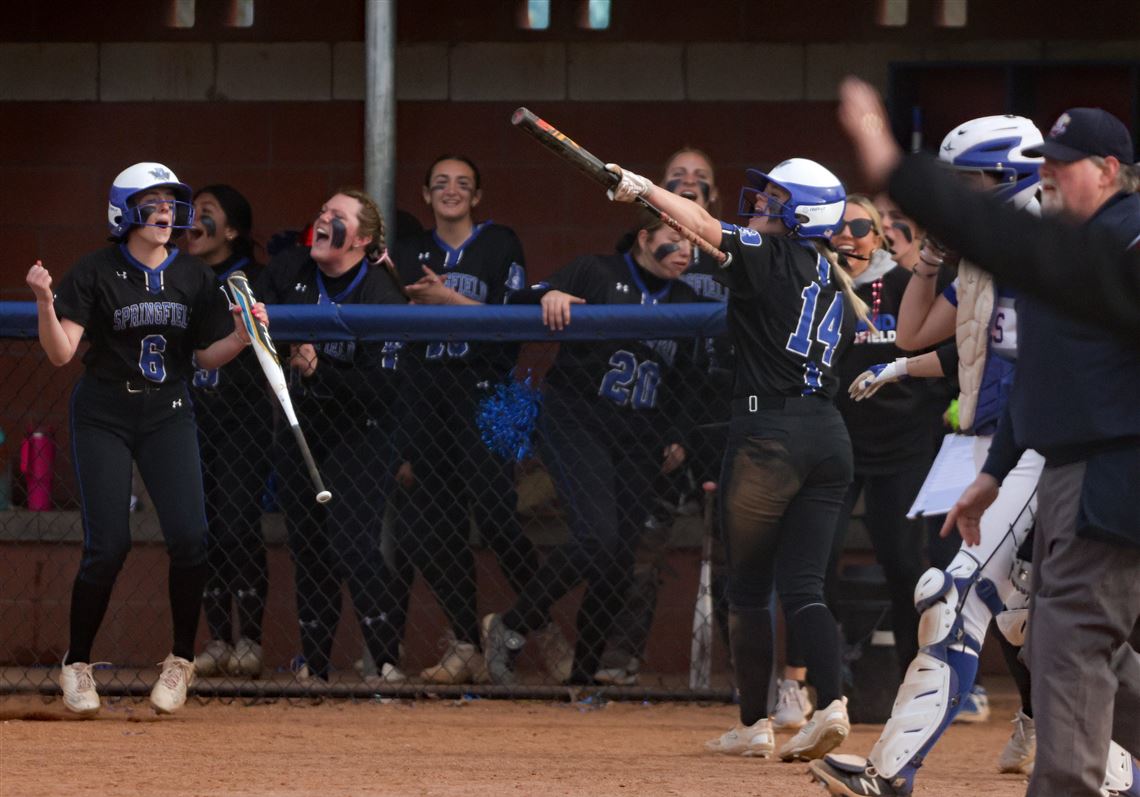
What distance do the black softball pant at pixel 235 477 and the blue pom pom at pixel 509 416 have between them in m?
0.89

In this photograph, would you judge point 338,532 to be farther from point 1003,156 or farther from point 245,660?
point 1003,156

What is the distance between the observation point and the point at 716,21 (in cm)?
880

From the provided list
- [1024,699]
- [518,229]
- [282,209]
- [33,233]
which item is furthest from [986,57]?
[33,233]

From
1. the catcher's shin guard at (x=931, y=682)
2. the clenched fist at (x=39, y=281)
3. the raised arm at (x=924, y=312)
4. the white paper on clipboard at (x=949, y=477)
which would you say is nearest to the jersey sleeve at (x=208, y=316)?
the clenched fist at (x=39, y=281)

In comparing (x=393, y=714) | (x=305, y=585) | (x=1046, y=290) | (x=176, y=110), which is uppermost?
(x=176, y=110)

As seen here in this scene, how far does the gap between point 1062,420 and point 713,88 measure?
533 centimetres

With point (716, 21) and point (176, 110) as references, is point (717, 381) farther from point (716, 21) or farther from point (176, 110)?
point (176, 110)

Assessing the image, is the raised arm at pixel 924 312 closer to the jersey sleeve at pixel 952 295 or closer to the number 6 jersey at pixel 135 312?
the jersey sleeve at pixel 952 295

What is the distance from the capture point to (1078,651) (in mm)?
3688

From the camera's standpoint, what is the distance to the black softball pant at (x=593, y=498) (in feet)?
22.4

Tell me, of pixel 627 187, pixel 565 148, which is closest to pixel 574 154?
pixel 565 148

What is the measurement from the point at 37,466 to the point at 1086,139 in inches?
223

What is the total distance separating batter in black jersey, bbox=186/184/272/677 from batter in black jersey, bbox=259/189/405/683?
141mm

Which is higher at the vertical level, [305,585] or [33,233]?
[33,233]
